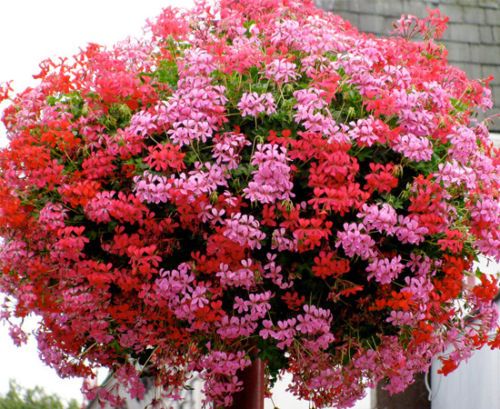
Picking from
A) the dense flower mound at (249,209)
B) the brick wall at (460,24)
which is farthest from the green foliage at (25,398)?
the brick wall at (460,24)

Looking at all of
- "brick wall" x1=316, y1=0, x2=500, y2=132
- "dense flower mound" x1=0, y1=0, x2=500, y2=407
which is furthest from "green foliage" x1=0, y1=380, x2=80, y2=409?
"brick wall" x1=316, y1=0, x2=500, y2=132

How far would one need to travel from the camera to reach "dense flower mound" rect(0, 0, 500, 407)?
7.80 ft

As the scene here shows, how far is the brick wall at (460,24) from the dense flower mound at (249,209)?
3.35 metres

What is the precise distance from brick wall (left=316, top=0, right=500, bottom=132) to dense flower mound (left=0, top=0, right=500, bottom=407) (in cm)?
335

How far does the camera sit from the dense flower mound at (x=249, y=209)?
2.38m

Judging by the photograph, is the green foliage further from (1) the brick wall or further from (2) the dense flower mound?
(1) the brick wall

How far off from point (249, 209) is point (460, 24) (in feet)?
14.4

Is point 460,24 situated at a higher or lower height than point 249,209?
higher

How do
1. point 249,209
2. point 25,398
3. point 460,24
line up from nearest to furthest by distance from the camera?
point 249,209, point 25,398, point 460,24

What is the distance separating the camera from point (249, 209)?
244 cm

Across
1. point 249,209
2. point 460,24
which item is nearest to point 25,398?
point 249,209

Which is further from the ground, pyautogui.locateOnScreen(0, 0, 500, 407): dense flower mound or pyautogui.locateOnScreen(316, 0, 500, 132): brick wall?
pyautogui.locateOnScreen(316, 0, 500, 132): brick wall

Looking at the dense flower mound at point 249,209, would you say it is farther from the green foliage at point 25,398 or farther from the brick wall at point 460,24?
the brick wall at point 460,24

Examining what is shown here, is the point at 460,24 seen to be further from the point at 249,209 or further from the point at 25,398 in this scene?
the point at 249,209
